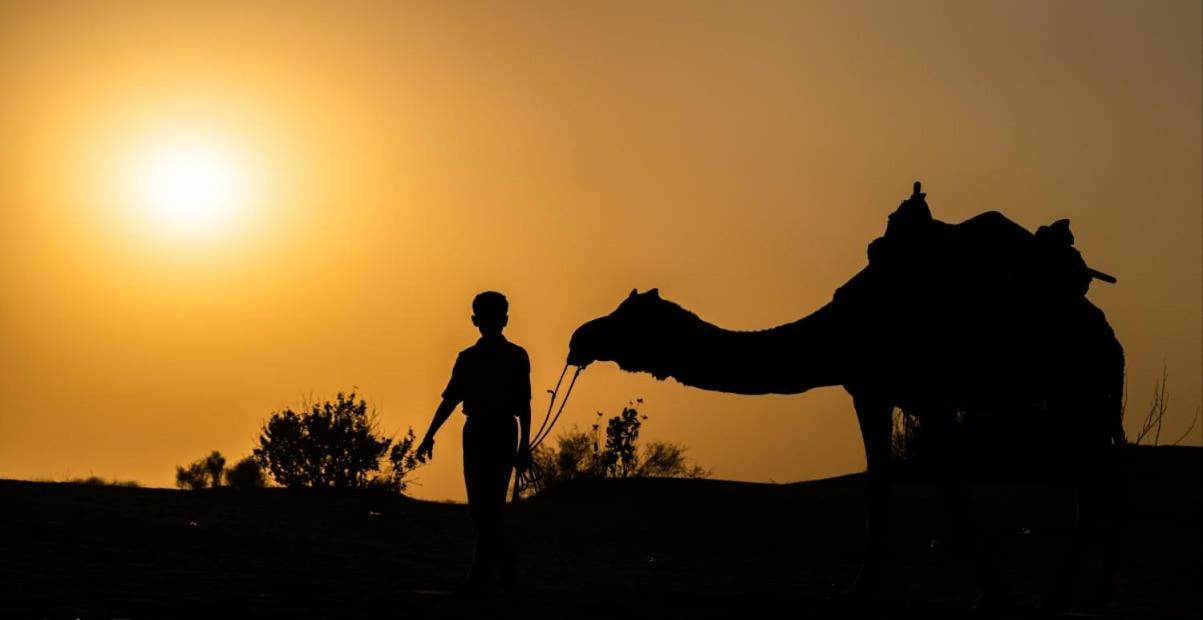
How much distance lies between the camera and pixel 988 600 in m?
13.3

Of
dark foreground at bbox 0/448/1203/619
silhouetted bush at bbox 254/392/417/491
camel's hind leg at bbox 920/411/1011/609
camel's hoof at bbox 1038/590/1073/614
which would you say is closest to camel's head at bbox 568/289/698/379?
dark foreground at bbox 0/448/1203/619

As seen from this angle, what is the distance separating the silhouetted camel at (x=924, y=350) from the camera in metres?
13.5

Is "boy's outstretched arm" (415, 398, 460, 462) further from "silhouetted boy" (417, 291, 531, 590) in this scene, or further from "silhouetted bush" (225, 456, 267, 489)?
"silhouetted bush" (225, 456, 267, 489)

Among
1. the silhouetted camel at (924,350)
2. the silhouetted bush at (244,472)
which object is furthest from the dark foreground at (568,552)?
the silhouetted bush at (244,472)

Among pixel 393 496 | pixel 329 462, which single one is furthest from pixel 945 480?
pixel 329 462

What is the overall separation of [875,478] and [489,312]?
3.79 metres

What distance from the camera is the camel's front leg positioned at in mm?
14273

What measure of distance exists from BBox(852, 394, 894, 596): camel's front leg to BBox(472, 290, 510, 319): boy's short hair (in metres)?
3.29

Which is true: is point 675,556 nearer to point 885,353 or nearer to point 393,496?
point 393,496

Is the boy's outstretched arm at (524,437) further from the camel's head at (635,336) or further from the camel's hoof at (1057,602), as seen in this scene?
the camel's hoof at (1057,602)

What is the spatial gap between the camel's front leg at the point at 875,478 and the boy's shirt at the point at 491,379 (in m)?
3.03

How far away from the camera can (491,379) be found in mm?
13477

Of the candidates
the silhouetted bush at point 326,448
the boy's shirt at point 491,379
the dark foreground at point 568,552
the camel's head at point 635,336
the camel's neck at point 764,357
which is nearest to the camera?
the dark foreground at point 568,552

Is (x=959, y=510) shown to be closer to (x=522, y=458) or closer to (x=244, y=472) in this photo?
(x=522, y=458)
